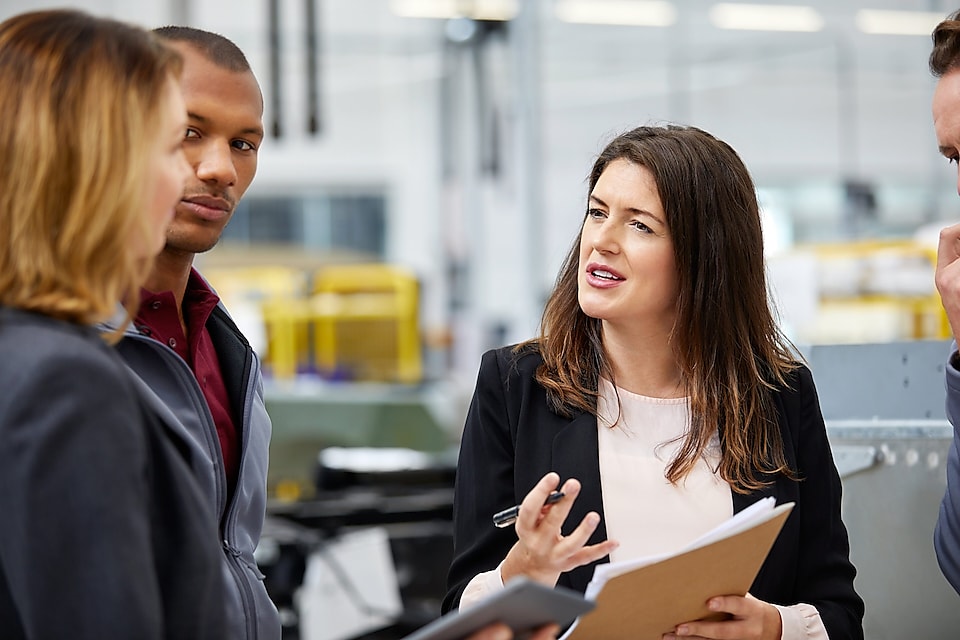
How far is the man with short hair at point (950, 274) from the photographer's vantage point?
1.67 metres

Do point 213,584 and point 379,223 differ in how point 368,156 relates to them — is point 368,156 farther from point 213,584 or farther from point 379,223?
point 213,584

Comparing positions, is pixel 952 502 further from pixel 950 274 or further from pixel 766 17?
pixel 766 17

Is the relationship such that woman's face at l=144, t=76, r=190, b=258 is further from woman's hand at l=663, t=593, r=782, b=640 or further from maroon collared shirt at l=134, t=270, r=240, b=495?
woman's hand at l=663, t=593, r=782, b=640

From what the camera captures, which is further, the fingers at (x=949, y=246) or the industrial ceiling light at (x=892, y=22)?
the industrial ceiling light at (x=892, y=22)

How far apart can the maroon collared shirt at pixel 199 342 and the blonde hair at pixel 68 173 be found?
0.51 meters

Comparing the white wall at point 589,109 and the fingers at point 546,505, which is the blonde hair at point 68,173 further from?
the white wall at point 589,109

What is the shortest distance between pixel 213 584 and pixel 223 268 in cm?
1253

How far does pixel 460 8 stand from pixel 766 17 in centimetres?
410

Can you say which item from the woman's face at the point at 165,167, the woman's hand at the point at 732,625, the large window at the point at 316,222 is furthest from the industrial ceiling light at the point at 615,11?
the woman's face at the point at 165,167

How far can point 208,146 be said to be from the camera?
1628 mm

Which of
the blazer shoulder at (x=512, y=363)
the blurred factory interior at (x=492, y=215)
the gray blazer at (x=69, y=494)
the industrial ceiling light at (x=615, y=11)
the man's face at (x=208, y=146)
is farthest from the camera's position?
the industrial ceiling light at (x=615, y=11)

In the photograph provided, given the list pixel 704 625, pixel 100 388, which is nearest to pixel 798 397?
pixel 704 625

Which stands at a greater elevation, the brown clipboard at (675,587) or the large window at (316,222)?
the large window at (316,222)

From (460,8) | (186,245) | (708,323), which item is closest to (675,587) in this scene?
(708,323)
